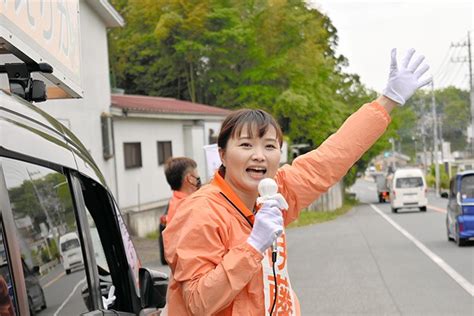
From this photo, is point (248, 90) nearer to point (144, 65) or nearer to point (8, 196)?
point (144, 65)

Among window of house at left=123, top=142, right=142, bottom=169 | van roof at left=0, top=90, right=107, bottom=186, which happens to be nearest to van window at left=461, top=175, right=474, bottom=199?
window of house at left=123, top=142, right=142, bottom=169

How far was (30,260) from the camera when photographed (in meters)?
2.61

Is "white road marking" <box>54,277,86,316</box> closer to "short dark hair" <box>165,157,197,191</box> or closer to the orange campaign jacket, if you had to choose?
the orange campaign jacket

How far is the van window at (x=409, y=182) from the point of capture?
143ft

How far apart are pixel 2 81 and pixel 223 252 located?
1.24 metres

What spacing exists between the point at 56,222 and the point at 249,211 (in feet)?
2.37

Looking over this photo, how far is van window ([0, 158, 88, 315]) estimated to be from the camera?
2521 millimetres

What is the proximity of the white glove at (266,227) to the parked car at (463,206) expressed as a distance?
51.1 ft

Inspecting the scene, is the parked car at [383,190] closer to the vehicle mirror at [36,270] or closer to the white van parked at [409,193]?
the white van parked at [409,193]

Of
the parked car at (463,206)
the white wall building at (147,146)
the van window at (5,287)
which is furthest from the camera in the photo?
the white wall building at (147,146)

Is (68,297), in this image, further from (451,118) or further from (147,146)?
(451,118)

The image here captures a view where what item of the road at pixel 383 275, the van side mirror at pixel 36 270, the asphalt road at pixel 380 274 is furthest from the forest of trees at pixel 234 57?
the van side mirror at pixel 36 270

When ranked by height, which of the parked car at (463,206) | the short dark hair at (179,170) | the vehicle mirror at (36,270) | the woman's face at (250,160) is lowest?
the parked car at (463,206)

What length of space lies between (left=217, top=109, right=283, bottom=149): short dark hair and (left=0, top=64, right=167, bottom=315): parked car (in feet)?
1.90
